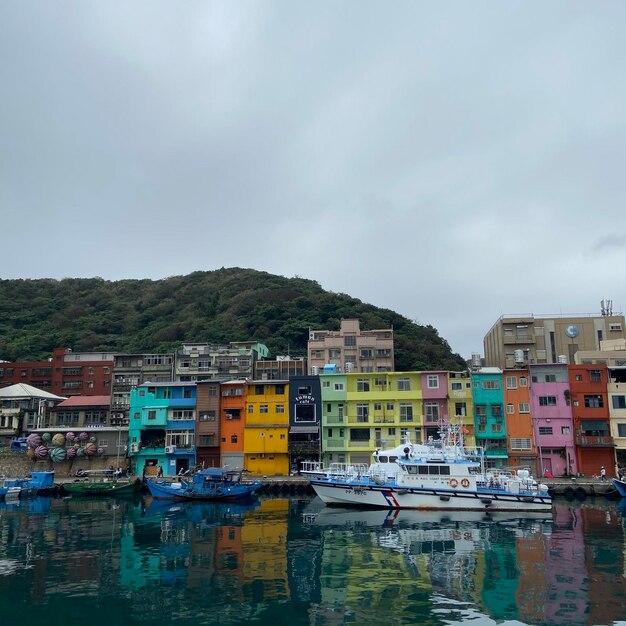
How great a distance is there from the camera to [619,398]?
2069 inches

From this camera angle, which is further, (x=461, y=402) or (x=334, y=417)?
(x=334, y=417)

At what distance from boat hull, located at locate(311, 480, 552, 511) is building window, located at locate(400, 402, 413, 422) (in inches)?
668

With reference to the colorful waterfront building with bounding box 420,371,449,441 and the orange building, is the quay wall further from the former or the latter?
the colorful waterfront building with bounding box 420,371,449,441

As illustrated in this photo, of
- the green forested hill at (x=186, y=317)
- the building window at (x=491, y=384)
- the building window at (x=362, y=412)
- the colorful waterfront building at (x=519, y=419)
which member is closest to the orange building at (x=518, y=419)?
the colorful waterfront building at (x=519, y=419)

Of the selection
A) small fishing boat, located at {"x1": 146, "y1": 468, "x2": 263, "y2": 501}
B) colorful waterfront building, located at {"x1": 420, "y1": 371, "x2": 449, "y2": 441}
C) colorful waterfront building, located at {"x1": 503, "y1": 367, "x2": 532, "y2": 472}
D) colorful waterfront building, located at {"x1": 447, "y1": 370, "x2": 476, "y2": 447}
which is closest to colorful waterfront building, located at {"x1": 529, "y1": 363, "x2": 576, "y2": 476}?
colorful waterfront building, located at {"x1": 503, "y1": 367, "x2": 532, "y2": 472}

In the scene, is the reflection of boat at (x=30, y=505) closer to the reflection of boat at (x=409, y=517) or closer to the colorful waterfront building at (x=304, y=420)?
the reflection of boat at (x=409, y=517)

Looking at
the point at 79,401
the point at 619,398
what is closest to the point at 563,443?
the point at 619,398

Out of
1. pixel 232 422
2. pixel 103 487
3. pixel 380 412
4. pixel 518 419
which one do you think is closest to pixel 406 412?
pixel 380 412

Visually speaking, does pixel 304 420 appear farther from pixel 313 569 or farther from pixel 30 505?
pixel 313 569

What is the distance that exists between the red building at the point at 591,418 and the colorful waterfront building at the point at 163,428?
37.1 meters

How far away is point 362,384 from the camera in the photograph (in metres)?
57.6

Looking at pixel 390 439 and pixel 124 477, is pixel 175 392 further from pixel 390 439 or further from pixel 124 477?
pixel 390 439

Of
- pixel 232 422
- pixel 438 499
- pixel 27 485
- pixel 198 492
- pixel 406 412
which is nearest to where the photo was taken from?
pixel 438 499

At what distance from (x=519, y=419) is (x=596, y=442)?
6.79 metres
